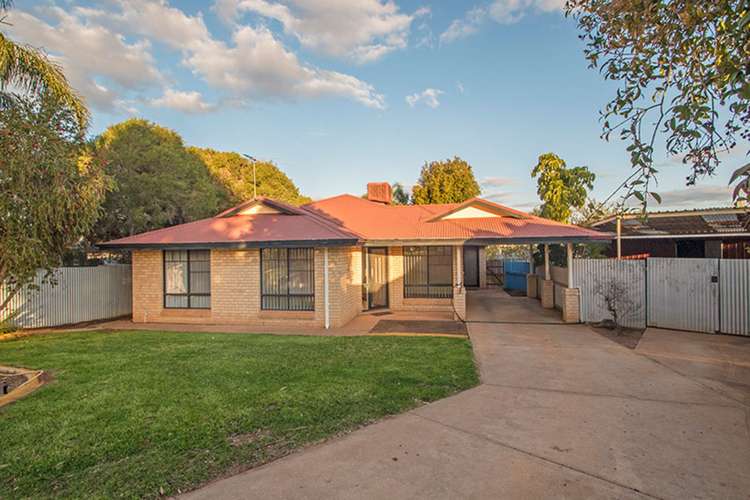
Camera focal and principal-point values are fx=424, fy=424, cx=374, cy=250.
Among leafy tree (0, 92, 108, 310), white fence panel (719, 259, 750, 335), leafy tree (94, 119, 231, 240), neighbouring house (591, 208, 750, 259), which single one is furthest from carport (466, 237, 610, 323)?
leafy tree (94, 119, 231, 240)

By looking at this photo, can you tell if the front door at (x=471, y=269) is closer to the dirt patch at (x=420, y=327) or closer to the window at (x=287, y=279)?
the dirt patch at (x=420, y=327)

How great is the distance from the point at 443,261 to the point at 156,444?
1268 cm

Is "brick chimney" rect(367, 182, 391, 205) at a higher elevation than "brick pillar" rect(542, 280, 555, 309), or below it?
higher

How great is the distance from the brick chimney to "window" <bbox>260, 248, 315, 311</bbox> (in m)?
11.4

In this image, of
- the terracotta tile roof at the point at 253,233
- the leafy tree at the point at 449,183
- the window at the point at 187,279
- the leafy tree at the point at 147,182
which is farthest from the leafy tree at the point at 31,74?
the leafy tree at the point at 449,183

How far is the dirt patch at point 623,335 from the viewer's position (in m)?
9.73

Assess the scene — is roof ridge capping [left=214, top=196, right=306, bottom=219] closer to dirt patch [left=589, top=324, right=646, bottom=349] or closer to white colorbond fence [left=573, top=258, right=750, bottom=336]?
white colorbond fence [left=573, top=258, right=750, bottom=336]

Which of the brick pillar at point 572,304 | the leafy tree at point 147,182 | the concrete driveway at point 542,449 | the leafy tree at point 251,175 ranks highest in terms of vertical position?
the leafy tree at point 251,175

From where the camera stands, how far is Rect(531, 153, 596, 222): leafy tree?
859 inches

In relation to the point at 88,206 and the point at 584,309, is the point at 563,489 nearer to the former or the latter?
the point at 88,206

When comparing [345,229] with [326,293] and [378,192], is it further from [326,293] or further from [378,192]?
[378,192]

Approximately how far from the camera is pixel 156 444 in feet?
14.5

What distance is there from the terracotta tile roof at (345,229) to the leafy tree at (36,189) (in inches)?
193

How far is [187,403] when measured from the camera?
18.5 ft
